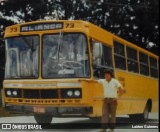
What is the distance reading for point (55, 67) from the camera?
921 centimetres

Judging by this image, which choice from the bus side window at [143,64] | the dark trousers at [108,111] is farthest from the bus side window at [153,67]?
the dark trousers at [108,111]

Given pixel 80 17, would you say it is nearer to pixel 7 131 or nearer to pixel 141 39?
pixel 141 39

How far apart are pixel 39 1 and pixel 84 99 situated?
12.0 ft

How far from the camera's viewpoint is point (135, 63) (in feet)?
Result: 39.3

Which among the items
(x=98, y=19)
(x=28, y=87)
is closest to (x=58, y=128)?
(x=28, y=87)

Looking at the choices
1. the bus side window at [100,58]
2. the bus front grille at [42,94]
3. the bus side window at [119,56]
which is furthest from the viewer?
the bus side window at [119,56]

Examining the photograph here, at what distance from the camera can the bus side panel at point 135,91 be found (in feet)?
35.8

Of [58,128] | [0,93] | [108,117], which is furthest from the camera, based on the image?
[0,93]

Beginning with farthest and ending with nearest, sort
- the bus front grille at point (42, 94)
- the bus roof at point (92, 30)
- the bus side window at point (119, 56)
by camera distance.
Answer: the bus side window at point (119, 56) → the bus roof at point (92, 30) → the bus front grille at point (42, 94)

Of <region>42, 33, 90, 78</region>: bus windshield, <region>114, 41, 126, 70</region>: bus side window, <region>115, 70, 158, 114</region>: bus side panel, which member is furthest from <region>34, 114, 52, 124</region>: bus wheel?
<region>114, 41, 126, 70</region>: bus side window

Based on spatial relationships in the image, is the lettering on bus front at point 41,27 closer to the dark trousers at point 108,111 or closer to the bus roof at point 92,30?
the bus roof at point 92,30

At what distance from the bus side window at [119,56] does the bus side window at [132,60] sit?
0.39 m

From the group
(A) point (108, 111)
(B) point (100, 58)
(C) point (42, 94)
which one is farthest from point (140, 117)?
(C) point (42, 94)

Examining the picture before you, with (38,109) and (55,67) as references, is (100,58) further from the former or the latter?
(38,109)
